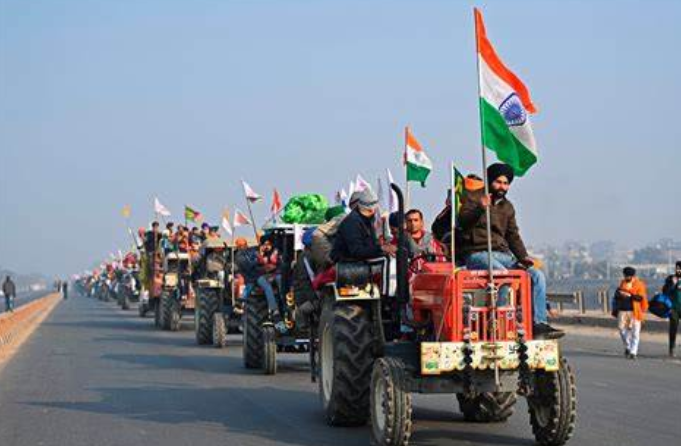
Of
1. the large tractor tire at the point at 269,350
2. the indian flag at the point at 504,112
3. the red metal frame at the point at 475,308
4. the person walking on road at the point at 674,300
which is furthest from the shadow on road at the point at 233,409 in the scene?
the person walking on road at the point at 674,300

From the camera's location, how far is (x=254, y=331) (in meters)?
20.0

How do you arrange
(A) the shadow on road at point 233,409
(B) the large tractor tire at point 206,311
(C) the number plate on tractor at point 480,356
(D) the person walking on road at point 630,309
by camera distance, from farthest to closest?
(B) the large tractor tire at point 206,311 < (D) the person walking on road at point 630,309 < (A) the shadow on road at point 233,409 < (C) the number plate on tractor at point 480,356

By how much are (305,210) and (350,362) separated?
820 cm

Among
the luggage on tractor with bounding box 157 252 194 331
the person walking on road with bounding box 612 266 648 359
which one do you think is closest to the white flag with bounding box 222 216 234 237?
the luggage on tractor with bounding box 157 252 194 331

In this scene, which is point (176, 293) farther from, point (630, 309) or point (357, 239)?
point (357, 239)

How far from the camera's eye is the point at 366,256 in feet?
41.0

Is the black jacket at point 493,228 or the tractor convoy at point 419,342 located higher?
the black jacket at point 493,228

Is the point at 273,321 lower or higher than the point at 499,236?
lower

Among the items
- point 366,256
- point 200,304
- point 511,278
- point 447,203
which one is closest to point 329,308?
point 366,256

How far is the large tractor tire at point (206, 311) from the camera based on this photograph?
89.2 feet

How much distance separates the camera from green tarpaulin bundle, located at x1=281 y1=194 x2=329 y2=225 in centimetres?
1978

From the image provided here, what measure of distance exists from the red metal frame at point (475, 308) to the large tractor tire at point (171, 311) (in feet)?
78.8

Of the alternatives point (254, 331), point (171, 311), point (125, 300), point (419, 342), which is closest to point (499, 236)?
point (419, 342)

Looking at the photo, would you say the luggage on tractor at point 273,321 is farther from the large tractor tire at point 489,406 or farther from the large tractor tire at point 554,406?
the large tractor tire at point 554,406
